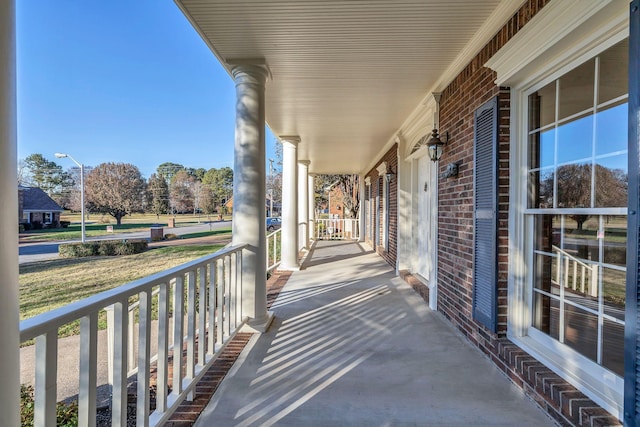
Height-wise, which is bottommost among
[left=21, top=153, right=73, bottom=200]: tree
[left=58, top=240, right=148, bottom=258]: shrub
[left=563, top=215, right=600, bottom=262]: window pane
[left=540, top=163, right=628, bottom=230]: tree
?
[left=58, top=240, right=148, bottom=258]: shrub

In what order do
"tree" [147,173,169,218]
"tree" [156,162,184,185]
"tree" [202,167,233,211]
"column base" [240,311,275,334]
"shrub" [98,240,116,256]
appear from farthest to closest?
1. "tree" [156,162,184,185]
2. "tree" [202,167,233,211]
3. "tree" [147,173,169,218]
4. "shrub" [98,240,116,256]
5. "column base" [240,311,275,334]

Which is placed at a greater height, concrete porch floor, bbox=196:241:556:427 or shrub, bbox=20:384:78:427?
concrete porch floor, bbox=196:241:556:427

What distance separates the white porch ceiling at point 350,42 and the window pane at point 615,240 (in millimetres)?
1565

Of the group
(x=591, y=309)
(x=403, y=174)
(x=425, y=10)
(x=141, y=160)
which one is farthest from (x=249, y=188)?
(x=141, y=160)

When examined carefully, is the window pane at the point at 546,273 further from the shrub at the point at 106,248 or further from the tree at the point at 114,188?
the tree at the point at 114,188

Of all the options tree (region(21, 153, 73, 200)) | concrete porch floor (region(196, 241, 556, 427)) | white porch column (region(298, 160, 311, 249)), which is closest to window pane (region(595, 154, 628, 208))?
concrete porch floor (region(196, 241, 556, 427))

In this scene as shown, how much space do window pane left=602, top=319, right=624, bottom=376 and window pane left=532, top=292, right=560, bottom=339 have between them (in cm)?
38

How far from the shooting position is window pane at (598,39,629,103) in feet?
5.60

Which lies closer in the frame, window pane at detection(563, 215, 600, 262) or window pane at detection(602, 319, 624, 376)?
window pane at detection(602, 319, 624, 376)

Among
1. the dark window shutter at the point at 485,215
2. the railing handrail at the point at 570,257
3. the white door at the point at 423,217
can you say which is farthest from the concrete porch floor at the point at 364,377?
the white door at the point at 423,217

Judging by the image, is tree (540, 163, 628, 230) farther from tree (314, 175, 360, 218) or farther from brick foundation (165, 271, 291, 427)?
tree (314, 175, 360, 218)

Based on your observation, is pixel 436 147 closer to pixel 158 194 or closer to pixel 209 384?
pixel 209 384

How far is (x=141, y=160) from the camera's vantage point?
39.7 meters

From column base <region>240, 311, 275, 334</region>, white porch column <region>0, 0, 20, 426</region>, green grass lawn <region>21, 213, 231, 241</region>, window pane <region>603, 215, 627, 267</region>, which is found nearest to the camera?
white porch column <region>0, 0, 20, 426</region>
